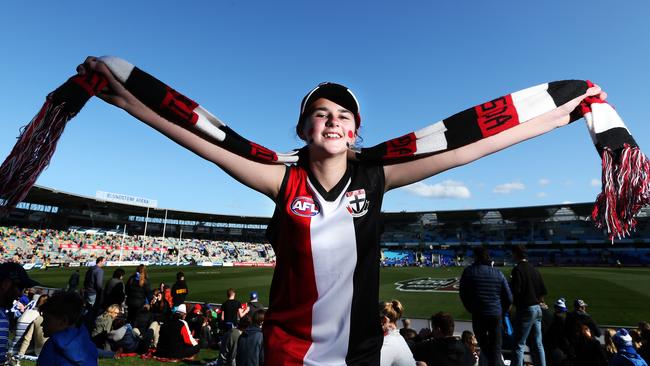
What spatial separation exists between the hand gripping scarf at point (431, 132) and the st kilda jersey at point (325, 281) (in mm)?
359

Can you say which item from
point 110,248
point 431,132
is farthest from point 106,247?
point 431,132

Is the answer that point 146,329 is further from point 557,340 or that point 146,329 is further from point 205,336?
point 557,340

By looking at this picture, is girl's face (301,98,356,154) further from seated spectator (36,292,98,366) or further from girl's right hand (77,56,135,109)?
seated spectator (36,292,98,366)

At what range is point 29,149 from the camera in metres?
1.87

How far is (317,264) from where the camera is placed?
1.71 m

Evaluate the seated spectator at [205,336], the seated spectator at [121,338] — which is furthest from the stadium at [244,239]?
the seated spectator at [121,338]

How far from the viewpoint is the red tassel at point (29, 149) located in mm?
1842

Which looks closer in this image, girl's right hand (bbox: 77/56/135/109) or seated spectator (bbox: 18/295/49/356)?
girl's right hand (bbox: 77/56/135/109)

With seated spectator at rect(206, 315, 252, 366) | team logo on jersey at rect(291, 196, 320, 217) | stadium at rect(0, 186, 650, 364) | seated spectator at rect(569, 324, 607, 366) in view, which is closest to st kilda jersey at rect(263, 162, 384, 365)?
team logo on jersey at rect(291, 196, 320, 217)

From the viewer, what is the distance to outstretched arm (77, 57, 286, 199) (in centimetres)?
188

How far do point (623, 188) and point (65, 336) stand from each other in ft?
14.0

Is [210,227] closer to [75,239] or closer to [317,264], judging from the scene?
[75,239]

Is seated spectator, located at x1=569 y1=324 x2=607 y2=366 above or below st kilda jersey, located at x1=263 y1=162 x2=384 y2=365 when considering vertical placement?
below

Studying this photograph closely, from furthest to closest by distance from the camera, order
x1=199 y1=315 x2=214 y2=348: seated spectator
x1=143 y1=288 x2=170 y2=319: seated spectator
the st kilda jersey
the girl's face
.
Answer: x1=143 y1=288 x2=170 y2=319: seated spectator, x1=199 y1=315 x2=214 y2=348: seated spectator, the girl's face, the st kilda jersey
